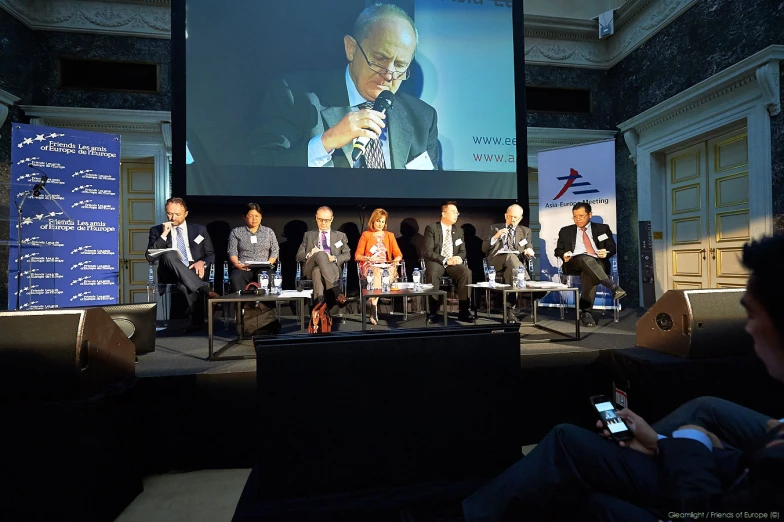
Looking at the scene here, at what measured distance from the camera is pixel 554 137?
5.98 meters

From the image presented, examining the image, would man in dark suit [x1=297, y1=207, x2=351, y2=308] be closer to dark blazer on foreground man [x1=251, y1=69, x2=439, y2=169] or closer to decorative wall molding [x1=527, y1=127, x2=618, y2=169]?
dark blazer on foreground man [x1=251, y1=69, x2=439, y2=169]

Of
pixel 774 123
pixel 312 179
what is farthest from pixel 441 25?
pixel 774 123

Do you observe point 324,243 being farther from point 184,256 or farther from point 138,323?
point 138,323

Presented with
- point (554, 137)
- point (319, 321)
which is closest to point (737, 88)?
point (554, 137)

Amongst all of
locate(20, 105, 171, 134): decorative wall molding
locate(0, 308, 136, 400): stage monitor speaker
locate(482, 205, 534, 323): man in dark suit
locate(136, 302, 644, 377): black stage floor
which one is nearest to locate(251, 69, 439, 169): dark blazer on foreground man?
locate(482, 205, 534, 323): man in dark suit

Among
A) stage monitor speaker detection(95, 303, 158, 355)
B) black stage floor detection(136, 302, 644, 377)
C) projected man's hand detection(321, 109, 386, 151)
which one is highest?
projected man's hand detection(321, 109, 386, 151)

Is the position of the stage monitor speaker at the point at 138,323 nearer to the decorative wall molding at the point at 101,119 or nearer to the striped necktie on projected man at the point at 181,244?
the striped necktie on projected man at the point at 181,244

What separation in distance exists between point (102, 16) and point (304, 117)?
3.19 meters

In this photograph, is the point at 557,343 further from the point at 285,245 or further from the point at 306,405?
the point at 285,245

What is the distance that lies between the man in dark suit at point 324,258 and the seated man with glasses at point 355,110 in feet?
2.82

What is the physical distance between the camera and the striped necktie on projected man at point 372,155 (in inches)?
169

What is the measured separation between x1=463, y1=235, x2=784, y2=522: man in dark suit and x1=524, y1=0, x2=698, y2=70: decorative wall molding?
6196mm

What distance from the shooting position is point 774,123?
155 inches

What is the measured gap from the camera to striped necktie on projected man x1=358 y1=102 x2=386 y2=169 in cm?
430
